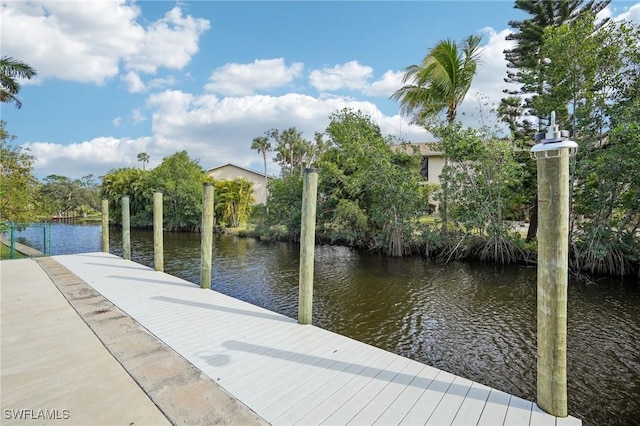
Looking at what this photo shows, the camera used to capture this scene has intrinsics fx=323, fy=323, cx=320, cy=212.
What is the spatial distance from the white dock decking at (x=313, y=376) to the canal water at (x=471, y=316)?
182cm

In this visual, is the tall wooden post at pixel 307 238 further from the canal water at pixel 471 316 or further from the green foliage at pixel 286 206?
the green foliage at pixel 286 206

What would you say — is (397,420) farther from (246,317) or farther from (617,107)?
(617,107)

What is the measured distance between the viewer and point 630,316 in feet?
22.0

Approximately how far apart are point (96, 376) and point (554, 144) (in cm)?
419

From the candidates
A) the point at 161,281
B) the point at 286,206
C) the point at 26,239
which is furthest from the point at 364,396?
the point at 26,239

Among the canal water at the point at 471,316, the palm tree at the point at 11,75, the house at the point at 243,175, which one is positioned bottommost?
the canal water at the point at 471,316

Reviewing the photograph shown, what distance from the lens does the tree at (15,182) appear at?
47.8 ft

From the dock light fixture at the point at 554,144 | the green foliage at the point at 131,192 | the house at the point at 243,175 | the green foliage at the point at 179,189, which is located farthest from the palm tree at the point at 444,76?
the green foliage at the point at 131,192

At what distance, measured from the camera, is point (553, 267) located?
244cm

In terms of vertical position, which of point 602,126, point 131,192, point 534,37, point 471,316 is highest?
point 534,37

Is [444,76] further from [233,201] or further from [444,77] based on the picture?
[233,201]

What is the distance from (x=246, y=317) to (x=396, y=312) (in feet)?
12.0

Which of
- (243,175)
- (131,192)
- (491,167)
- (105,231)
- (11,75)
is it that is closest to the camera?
(105,231)

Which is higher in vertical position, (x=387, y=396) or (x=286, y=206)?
(x=286, y=206)
